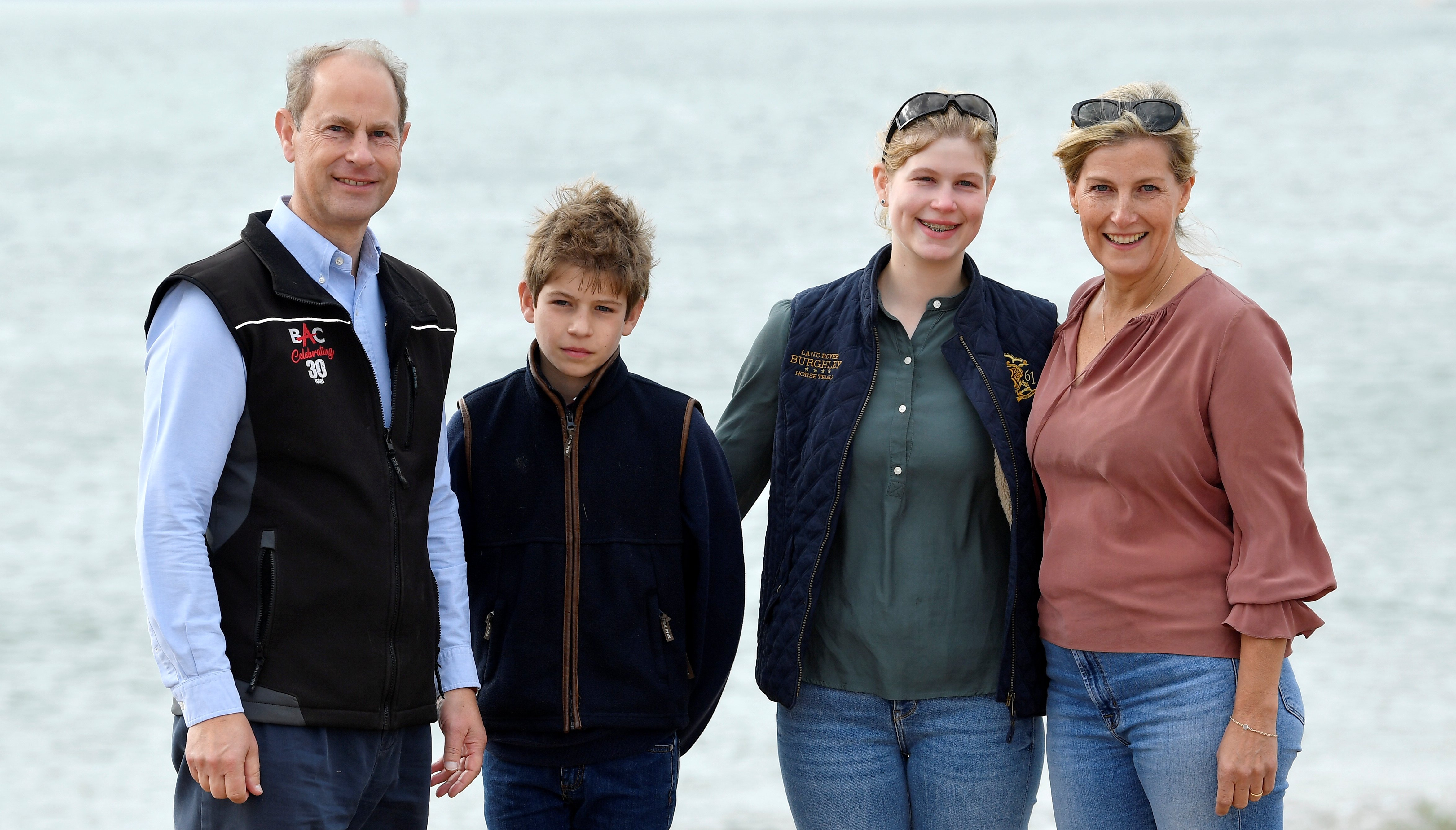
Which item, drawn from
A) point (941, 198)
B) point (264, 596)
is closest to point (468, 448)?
point (264, 596)

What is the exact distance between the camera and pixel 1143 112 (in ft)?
7.73

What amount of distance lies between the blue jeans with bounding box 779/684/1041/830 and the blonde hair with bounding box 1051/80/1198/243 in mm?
973

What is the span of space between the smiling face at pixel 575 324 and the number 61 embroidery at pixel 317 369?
1.44 feet

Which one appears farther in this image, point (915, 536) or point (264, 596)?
point (915, 536)

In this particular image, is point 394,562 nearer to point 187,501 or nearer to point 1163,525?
point 187,501

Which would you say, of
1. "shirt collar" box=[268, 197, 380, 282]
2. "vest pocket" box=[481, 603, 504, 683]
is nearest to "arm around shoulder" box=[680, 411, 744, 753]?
"vest pocket" box=[481, 603, 504, 683]

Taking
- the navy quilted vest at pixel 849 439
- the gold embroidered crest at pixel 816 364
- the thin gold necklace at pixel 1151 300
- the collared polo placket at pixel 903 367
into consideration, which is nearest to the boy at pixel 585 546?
the navy quilted vest at pixel 849 439

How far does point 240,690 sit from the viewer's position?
207 cm

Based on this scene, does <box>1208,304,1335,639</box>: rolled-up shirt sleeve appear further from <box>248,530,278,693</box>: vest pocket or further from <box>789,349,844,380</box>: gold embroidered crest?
<box>248,530,278,693</box>: vest pocket

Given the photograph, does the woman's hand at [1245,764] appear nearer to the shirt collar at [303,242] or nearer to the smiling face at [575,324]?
the smiling face at [575,324]

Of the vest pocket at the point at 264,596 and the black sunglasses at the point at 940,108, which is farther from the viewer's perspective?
the black sunglasses at the point at 940,108

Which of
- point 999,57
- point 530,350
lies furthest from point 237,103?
point 530,350

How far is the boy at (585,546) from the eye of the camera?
243cm

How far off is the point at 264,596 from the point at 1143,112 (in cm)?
166
